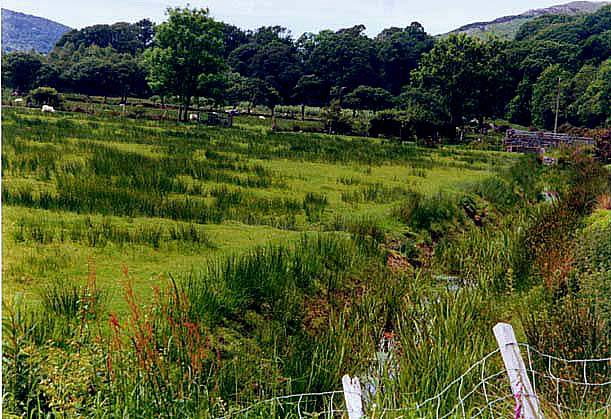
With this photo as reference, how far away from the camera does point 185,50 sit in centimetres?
1402

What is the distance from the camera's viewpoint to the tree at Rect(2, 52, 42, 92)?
34.7 feet

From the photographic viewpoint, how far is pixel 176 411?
2.62 meters

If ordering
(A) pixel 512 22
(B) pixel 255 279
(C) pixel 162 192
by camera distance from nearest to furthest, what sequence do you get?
(B) pixel 255 279
(C) pixel 162 192
(A) pixel 512 22

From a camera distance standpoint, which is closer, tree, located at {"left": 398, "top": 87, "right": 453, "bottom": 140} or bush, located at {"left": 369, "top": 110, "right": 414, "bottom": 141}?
tree, located at {"left": 398, "top": 87, "right": 453, "bottom": 140}

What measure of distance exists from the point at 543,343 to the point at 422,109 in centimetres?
1487

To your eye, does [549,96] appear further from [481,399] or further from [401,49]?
[481,399]

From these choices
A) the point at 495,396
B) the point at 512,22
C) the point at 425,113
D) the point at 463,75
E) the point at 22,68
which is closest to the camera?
the point at 495,396

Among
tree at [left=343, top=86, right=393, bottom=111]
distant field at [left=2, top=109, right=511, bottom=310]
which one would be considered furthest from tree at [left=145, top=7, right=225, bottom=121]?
tree at [left=343, top=86, right=393, bottom=111]

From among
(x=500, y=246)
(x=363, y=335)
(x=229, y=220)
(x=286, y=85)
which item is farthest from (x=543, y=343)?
(x=286, y=85)

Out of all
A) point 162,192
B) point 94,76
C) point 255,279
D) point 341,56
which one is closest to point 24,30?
point 162,192

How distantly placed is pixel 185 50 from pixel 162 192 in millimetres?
7272

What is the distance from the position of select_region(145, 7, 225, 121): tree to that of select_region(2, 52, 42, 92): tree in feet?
8.04

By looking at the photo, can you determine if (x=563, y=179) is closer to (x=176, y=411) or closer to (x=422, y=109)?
(x=422, y=109)

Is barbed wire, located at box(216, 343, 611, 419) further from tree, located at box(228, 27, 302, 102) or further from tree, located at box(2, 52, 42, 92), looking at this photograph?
tree, located at box(228, 27, 302, 102)
